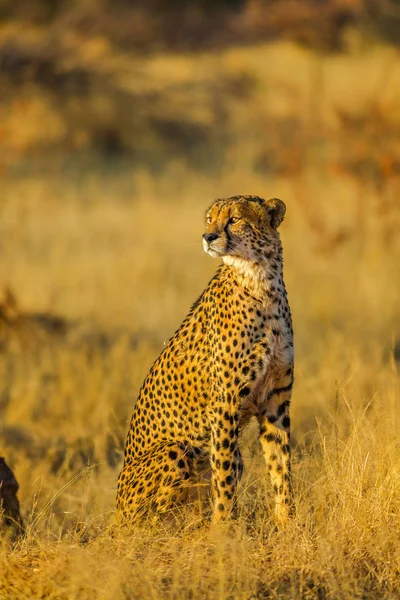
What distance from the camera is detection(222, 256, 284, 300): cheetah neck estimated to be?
4023mm

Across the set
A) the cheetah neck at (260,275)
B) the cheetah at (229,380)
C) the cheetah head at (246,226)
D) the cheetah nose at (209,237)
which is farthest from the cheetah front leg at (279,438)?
the cheetah nose at (209,237)

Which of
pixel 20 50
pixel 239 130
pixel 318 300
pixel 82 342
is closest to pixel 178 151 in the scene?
pixel 239 130

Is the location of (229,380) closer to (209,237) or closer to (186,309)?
(209,237)

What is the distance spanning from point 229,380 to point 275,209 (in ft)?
2.06

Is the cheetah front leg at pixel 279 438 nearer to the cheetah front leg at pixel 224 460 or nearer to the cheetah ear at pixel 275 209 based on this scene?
the cheetah front leg at pixel 224 460

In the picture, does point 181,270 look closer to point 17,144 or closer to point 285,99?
point 17,144

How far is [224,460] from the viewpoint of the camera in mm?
3979

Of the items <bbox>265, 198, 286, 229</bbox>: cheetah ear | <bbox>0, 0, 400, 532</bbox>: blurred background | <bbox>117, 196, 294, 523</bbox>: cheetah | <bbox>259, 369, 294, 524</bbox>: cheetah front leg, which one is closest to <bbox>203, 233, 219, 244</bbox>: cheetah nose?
<bbox>117, 196, 294, 523</bbox>: cheetah

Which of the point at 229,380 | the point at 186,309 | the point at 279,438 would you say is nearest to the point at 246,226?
the point at 229,380

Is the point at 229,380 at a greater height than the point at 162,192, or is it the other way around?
the point at 162,192

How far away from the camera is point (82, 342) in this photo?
775 centimetres

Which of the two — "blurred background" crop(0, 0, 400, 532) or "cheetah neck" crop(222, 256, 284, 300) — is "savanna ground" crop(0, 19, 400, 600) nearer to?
"blurred background" crop(0, 0, 400, 532)

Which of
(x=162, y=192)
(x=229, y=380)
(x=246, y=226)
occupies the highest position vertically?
(x=162, y=192)

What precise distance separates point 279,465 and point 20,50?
7.08m
